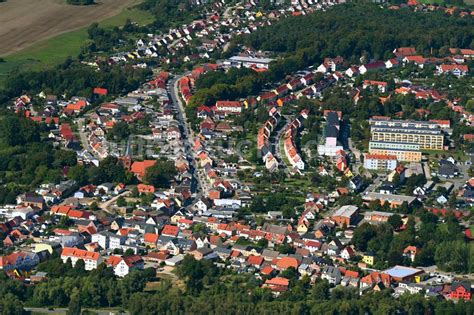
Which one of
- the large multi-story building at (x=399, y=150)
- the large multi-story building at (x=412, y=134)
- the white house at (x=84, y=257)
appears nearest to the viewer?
the white house at (x=84, y=257)

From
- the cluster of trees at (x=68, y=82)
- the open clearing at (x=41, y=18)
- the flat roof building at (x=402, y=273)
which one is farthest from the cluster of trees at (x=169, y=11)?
the flat roof building at (x=402, y=273)

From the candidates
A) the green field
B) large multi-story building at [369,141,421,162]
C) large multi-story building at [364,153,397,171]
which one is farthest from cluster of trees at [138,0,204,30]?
large multi-story building at [364,153,397,171]

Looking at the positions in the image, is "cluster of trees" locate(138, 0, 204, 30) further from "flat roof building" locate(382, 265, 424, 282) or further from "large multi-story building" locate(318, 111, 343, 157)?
"flat roof building" locate(382, 265, 424, 282)

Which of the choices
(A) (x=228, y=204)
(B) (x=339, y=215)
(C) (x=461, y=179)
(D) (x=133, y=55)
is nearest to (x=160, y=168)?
(A) (x=228, y=204)

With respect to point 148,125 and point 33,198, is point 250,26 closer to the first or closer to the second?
point 148,125

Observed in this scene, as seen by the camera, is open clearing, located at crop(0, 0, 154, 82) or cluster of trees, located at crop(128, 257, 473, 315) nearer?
cluster of trees, located at crop(128, 257, 473, 315)

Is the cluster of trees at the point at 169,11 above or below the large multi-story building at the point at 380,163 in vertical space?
above

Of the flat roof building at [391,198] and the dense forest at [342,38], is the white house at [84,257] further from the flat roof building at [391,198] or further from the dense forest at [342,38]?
the dense forest at [342,38]
